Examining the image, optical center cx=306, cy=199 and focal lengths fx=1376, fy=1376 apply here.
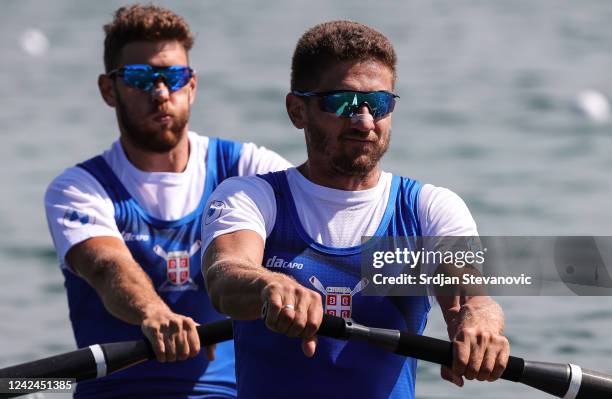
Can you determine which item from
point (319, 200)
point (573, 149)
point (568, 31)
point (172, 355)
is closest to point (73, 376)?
point (172, 355)

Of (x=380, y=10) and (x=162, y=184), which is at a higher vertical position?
(x=380, y=10)

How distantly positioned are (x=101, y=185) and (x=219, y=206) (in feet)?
4.94

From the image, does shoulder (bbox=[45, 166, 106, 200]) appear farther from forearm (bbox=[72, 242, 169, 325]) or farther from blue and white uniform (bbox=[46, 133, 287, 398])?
forearm (bbox=[72, 242, 169, 325])

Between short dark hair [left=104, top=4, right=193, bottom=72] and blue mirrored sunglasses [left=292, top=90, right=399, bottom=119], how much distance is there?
1.76 meters

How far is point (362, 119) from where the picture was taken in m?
4.61

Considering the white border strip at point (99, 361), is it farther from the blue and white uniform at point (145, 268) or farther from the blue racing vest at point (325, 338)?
the blue and white uniform at point (145, 268)

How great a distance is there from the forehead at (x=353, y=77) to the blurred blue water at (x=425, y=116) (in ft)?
13.7

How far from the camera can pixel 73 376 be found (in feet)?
16.4

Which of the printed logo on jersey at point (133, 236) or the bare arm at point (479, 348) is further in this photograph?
the printed logo on jersey at point (133, 236)

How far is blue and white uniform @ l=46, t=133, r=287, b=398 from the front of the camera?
5.89 metres

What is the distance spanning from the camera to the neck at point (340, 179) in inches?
187

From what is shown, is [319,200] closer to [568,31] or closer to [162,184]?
[162,184]

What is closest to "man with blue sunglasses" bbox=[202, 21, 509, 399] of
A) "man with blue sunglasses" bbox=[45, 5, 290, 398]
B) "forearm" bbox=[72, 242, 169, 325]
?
"forearm" bbox=[72, 242, 169, 325]

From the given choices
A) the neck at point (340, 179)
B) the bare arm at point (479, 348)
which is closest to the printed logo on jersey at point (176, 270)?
the neck at point (340, 179)
